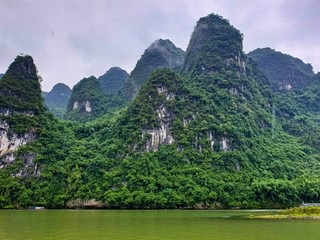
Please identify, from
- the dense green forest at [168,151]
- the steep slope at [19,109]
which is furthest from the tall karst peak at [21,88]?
the dense green forest at [168,151]

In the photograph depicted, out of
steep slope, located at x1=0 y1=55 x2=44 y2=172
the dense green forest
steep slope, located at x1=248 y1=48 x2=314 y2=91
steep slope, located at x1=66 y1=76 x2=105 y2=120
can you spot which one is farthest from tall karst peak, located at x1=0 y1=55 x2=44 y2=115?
steep slope, located at x1=248 y1=48 x2=314 y2=91

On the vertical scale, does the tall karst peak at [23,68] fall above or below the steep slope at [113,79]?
below

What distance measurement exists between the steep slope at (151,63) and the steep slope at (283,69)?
120ft

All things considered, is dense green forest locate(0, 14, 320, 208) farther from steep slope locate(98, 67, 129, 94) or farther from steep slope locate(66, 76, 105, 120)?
steep slope locate(98, 67, 129, 94)

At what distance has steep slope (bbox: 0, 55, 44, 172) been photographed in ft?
235

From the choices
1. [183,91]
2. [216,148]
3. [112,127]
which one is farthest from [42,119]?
[216,148]

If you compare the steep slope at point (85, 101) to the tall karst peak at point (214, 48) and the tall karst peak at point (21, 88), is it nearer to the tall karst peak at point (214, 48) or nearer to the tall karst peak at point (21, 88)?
the tall karst peak at point (214, 48)

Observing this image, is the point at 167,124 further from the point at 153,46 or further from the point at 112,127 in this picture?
the point at 153,46

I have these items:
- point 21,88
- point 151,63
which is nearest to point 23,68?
point 21,88

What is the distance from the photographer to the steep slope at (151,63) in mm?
138375

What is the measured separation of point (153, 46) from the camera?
159625 millimetres

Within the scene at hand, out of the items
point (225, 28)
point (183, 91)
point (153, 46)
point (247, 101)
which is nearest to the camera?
point (183, 91)

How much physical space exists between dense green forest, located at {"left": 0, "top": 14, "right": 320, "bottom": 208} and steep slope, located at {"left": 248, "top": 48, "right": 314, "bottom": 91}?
42.5m

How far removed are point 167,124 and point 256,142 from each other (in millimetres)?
20910
